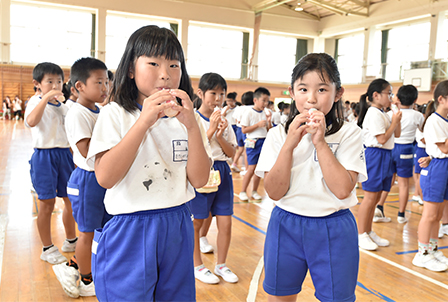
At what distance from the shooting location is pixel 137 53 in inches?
51.4

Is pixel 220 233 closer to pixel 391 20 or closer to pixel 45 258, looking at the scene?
pixel 45 258

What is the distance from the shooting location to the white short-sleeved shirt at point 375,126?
3.66 metres

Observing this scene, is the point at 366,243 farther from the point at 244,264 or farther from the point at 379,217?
the point at 244,264

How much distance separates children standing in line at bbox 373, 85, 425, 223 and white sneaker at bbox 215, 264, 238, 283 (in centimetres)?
272

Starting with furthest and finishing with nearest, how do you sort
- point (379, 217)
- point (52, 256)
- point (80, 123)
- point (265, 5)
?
point (265, 5)
point (379, 217)
point (52, 256)
point (80, 123)

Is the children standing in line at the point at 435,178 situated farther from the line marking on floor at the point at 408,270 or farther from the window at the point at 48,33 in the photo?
the window at the point at 48,33

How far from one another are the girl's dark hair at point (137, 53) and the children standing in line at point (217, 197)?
4.63 ft

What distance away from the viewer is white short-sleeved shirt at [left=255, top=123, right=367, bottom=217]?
1.54 m

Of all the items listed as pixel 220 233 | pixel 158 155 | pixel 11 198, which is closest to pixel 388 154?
pixel 220 233

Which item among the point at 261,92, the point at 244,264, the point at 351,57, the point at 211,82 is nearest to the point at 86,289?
the point at 244,264

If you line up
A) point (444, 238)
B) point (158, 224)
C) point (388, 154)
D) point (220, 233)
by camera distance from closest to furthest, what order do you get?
1. point (158, 224)
2. point (220, 233)
3. point (388, 154)
4. point (444, 238)

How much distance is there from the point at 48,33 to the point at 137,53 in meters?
19.0

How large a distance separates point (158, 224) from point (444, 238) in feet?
13.1

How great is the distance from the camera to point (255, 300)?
101 inches
